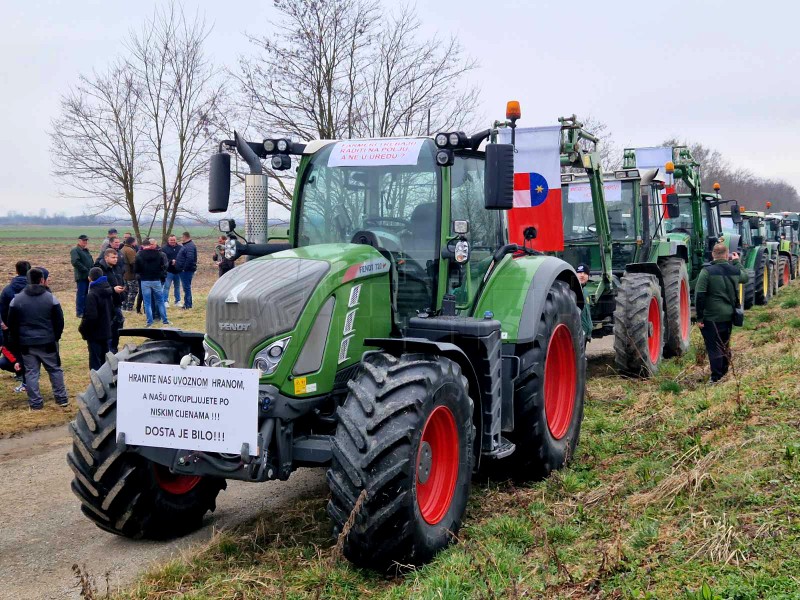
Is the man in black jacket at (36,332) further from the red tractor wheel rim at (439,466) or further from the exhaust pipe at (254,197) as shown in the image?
the red tractor wheel rim at (439,466)

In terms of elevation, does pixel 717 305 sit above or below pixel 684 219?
below

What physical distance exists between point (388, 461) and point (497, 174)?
206cm

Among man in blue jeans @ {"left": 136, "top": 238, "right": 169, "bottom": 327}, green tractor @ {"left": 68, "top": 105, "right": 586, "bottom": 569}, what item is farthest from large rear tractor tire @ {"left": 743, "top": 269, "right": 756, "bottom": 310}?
green tractor @ {"left": 68, "top": 105, "right": 586, "bottom": 569}

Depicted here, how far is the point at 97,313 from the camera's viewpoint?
10.6 metres

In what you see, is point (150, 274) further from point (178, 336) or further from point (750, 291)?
point (750, 291)

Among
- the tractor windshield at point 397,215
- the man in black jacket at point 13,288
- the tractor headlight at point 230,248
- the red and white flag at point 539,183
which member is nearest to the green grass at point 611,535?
the tractor windshield at point 397,215

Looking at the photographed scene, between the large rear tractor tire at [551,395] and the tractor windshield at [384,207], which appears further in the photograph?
the large rear tractor tire at [551,395]

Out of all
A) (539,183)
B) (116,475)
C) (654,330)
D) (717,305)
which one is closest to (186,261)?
(539,183)

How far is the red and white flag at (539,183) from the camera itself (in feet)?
31.8

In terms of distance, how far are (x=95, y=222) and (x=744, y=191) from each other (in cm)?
5591

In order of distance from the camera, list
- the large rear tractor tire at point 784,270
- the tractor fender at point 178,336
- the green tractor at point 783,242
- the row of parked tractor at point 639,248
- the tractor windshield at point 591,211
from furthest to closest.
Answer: the large rear tractor tire at point 784,270
the green tractor at point 783,242
the tractor windshield at point 591,211
the row of parked tractor at point 639,248
the tractor fender at point 178,336

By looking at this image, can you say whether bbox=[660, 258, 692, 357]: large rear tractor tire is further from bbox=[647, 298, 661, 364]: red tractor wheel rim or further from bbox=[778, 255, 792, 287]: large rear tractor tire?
bbox=[778, 255, 792, 287]: large rear tractor tire

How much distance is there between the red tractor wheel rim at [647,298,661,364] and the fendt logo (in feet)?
23.7

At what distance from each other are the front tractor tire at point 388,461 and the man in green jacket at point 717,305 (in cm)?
545
